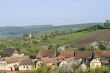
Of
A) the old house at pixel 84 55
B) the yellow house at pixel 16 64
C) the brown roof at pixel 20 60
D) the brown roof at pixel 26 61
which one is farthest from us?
→ the brown roof at pixel 20 60

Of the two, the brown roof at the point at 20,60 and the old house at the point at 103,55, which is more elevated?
the old house at the point at 103,55

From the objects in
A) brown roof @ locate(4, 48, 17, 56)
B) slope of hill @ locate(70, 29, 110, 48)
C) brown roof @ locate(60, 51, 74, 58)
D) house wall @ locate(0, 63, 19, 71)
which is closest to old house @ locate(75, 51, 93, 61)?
brown roof @ locate(60, 51, 74, 58)

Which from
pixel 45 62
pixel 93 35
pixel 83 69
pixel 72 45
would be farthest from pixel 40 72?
pixel 93 35

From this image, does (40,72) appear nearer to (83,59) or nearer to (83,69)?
(83,69)

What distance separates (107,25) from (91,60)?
35.1 meters

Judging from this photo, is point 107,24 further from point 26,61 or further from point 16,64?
point 26,61

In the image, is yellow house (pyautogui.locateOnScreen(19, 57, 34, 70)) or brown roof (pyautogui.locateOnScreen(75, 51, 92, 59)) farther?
brown roof (pyautogui.locateOnScreen(75, 51, 92, 59))

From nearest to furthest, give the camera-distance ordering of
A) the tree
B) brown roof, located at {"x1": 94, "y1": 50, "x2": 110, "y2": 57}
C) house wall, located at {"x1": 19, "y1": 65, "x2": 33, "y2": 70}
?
1. house wall, located at {"x1": 19, "y1": 65, "x2": 33, "y2": 70}
2. brown roof, located at {"x1": 94, "y1": 50, "x2": 110, "y2": 57}
3. the tree

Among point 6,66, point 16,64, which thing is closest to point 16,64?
point 16,64

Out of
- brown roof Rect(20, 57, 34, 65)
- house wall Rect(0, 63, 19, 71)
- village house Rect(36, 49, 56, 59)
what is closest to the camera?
brown roof Rect(20, 57, 34, 65)

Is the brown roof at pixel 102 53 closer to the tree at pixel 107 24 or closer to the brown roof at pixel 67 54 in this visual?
the brown roof at pixel 67 54

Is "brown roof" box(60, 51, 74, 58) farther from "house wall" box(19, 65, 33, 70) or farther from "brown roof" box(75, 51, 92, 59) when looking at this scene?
"house wall" box(19, 65, 33, 70)

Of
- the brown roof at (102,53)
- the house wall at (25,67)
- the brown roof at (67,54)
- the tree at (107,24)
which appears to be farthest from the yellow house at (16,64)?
the tree at (107,24)

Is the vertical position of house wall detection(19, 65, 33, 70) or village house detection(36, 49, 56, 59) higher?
village house detection(36, 49, 56, 59)
